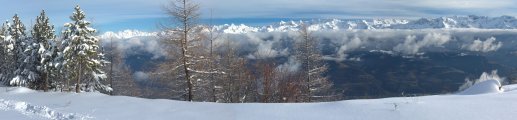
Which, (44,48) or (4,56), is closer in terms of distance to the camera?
(44,48)

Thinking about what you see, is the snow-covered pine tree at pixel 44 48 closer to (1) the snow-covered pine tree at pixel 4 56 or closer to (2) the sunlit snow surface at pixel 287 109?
(1) the snow-covered pine tree at pixel 4 56

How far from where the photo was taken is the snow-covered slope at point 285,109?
1530cm

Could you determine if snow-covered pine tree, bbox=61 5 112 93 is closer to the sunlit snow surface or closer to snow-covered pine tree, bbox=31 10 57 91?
snow-covered pine tree, bbox=31 10 57 91

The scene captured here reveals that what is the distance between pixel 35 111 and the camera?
2194 centimetres

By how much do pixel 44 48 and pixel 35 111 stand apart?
85.9 ft

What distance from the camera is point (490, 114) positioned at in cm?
1463

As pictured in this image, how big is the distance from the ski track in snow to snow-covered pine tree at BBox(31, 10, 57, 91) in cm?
1881

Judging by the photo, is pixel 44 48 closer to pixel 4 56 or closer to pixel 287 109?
pixel 4 56

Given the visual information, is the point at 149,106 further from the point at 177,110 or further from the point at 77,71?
the point at 77,71

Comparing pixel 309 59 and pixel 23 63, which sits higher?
pixel 309 59

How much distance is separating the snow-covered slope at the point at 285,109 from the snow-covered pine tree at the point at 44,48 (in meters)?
21.5

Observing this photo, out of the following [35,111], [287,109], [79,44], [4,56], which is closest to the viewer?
[287,109]

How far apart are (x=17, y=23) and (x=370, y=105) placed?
44438mm

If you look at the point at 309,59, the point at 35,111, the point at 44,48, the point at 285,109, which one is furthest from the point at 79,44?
the point at 285,109
